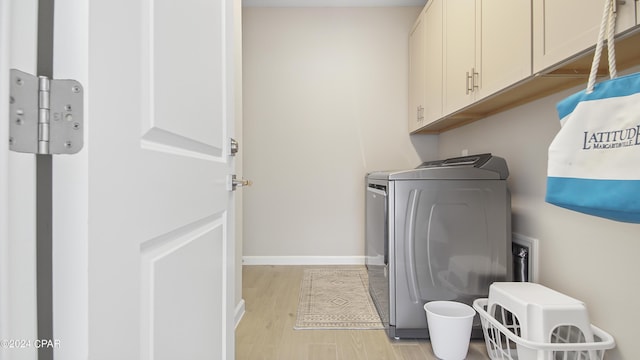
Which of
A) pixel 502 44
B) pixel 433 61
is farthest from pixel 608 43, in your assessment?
pixel 433 61

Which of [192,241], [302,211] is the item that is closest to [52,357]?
[192,241]

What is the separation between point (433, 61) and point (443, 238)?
4.56ft

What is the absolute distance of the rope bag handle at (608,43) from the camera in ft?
2.52

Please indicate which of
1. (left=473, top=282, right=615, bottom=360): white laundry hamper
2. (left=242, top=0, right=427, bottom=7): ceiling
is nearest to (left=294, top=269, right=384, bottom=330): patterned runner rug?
(left=473, top=282, right=615, bottom=360): white laundry hamper

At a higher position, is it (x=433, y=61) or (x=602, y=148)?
(x=433, y=61)

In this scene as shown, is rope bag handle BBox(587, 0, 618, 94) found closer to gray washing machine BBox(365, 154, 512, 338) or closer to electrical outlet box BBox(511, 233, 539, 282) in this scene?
gray washing machine BBox(365, 154, 512, 338)

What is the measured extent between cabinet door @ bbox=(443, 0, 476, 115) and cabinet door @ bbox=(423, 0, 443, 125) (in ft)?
0.35

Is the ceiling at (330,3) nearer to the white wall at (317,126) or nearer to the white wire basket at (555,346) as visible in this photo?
the white wall at (317,126)

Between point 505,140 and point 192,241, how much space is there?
1.91m

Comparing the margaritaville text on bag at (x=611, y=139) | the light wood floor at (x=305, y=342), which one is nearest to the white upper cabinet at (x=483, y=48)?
the margaritaville text on bag at (x=611, y=139)

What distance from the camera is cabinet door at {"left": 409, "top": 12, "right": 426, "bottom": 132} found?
263cm

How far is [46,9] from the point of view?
379 mm

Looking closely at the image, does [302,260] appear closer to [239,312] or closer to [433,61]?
[239,312]

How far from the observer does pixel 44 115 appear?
0.37m
